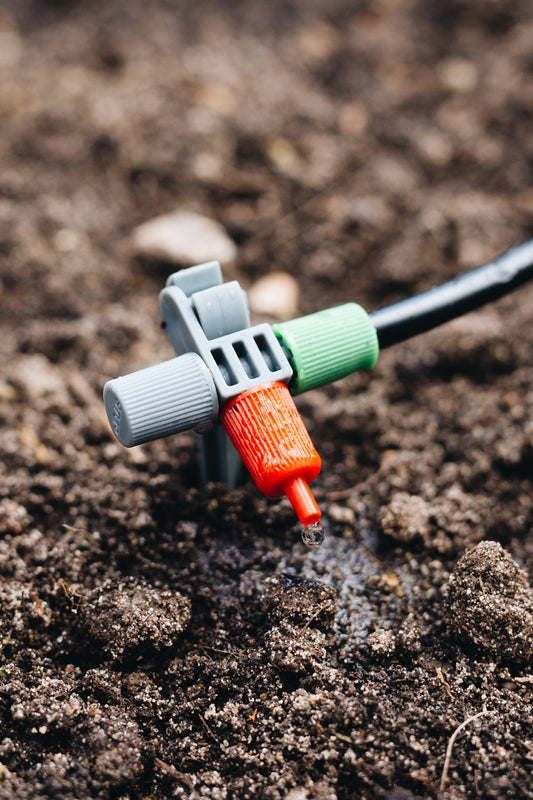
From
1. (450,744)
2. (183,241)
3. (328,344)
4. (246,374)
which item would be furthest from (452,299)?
(183,241)

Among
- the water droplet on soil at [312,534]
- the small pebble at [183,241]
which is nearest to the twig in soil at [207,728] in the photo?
the water droplet on soil at [312,534]

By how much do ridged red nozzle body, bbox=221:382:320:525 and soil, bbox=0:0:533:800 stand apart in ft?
0.78

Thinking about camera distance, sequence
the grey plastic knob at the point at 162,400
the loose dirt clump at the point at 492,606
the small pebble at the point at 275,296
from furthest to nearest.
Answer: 1. the small pebble at the point at 275,296
2. the loose dirt clump at the point at 492,606
3. the grey plastic knob at the point at 162,400

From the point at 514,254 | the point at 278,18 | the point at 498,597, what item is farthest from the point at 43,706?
the point at 278,18

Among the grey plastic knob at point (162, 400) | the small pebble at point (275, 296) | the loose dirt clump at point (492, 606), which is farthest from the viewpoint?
the small pebble at point (275, 296)

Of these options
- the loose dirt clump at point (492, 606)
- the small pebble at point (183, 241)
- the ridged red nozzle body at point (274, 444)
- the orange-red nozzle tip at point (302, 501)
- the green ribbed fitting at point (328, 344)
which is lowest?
the loose dirt clump at point (492, 606)

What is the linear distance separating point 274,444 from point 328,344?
7.2 inches

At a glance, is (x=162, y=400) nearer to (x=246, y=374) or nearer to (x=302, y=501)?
(x=246, y=374)

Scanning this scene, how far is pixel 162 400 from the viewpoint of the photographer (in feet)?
2.97

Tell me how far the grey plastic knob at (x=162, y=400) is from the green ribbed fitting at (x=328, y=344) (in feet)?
0.44

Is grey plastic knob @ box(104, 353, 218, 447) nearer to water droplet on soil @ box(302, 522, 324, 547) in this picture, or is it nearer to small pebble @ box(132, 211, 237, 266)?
water droplet on soil @ box(302, 522, 324, 547)

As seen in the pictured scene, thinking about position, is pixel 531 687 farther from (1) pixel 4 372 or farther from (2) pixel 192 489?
(1) pixel 4 372

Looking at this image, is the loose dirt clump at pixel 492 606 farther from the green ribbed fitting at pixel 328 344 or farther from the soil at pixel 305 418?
the green ribbed fitting at pixel 328 344

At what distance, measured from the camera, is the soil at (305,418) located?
965mm
